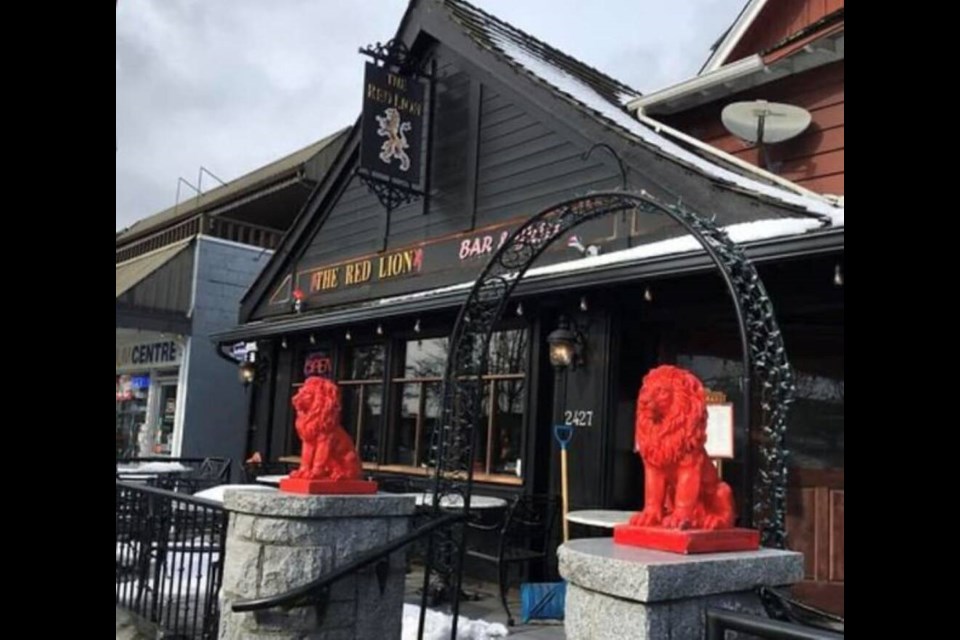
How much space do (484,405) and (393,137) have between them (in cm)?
353

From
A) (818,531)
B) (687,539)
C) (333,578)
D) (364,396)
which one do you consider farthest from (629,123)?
(687,539)

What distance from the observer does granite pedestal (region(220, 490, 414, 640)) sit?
14.8 ft

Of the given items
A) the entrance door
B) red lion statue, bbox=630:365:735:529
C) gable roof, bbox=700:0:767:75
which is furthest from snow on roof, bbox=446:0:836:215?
the entrance door

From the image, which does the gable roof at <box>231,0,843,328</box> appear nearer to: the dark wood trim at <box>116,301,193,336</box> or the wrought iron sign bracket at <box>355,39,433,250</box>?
the wrought iron sign bracket at <box>355,39,433,250</box>

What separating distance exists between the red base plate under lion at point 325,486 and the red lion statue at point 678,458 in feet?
7.28

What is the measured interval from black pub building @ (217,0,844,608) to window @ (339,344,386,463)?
31 mm

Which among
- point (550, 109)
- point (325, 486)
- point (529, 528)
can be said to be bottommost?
point (529, 528)

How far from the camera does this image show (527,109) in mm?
9211

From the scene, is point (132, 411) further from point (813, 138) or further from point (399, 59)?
point (813, 138)

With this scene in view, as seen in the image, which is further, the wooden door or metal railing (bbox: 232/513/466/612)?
the wooden door

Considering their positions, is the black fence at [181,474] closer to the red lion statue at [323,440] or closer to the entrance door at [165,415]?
the entrance door at [165,415]

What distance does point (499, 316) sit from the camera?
662cm
